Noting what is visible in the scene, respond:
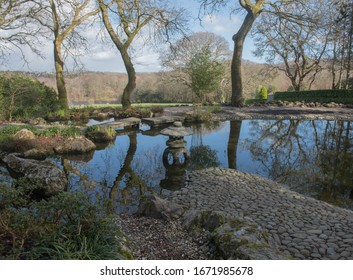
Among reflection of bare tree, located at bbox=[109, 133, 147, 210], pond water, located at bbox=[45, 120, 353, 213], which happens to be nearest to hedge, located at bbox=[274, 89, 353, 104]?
pond water, located at bbox=[45, 120, 353, 213]

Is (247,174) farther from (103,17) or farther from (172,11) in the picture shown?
(103,17)

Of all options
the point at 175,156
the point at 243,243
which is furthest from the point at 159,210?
the point at 175,156

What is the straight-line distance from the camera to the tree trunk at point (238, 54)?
16562mm

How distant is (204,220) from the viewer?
293 cm

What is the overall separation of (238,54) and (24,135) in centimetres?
1394

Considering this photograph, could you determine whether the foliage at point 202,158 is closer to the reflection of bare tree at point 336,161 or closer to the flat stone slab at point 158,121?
the reflection of bare tree at point 336,161

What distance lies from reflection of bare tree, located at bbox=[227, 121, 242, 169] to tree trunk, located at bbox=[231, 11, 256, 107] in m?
5.77

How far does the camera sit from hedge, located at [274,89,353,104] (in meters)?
18.4

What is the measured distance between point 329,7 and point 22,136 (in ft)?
74.7

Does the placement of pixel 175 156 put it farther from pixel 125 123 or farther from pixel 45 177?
pixel 125 123

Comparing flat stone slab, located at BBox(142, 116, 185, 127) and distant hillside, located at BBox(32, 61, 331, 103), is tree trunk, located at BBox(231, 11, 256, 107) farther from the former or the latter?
distant hillside, located at BBox(32, 61, 331, 103)

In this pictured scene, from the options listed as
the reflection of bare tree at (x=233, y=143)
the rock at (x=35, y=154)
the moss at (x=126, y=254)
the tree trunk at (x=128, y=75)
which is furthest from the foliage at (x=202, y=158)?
the tree trunk at (x=128, y=75)

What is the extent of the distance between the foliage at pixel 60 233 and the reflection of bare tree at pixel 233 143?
420 cm

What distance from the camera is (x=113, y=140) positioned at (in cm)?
873
